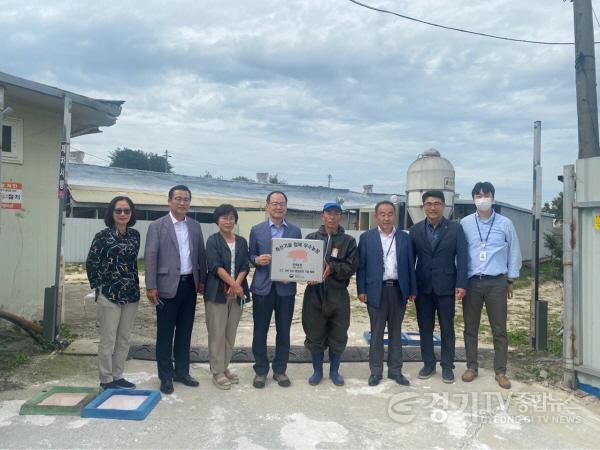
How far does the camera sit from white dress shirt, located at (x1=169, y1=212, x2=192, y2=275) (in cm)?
443

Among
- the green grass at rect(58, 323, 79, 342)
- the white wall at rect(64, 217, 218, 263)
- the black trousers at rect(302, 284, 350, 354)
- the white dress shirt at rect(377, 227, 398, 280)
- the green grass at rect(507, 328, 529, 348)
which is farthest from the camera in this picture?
the white wall at rect(64, 217, 218, 263)

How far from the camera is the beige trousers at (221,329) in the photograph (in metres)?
4.50

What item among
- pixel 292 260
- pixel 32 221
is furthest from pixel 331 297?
pixel 32 221

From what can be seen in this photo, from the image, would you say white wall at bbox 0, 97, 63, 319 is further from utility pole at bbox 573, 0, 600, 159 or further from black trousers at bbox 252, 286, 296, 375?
utility pole at bbox 573, 0, 600, 159

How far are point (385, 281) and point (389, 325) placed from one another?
470 mm

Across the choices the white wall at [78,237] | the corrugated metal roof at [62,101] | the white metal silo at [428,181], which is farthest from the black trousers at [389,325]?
the white wall at [78,237]

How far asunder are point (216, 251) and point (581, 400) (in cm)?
370

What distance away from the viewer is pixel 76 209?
19.3 m

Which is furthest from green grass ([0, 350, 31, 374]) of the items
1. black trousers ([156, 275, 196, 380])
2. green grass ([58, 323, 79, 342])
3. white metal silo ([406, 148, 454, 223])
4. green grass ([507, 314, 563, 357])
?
white metal silo ([406, 148, 454, 223])

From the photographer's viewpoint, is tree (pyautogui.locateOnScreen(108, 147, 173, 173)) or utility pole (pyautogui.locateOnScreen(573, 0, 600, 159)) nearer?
utility pole (pyautogui.locateOnScreen(573, 0, 600, 159))

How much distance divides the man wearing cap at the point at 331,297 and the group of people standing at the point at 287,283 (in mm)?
10

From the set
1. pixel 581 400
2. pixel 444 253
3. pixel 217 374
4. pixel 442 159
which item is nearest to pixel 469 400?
pixel 581 400

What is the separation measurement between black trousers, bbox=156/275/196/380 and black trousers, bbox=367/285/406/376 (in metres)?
1.82

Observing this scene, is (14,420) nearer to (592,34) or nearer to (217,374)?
(217,374)
